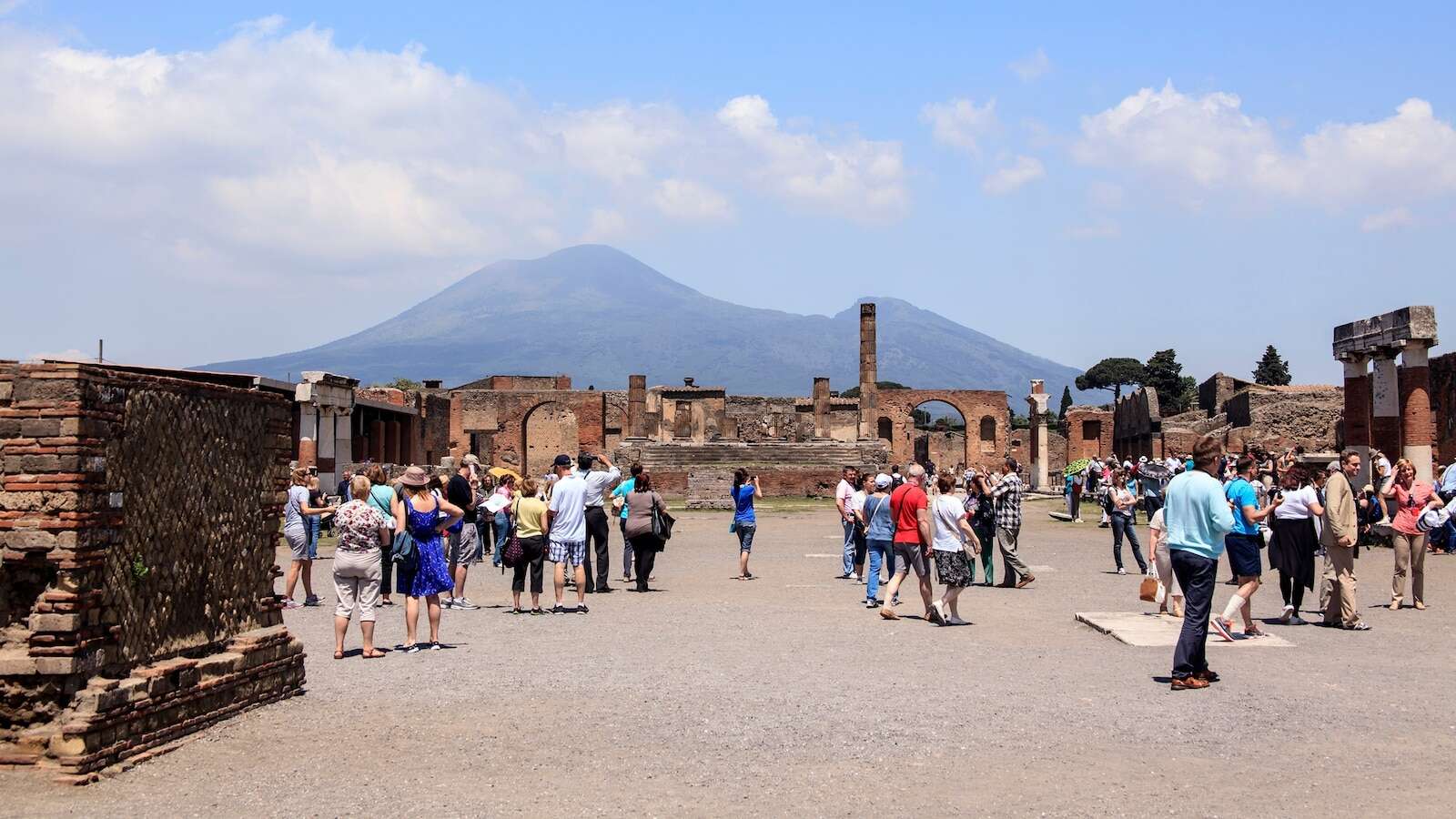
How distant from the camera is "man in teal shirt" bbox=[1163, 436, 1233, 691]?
885cm

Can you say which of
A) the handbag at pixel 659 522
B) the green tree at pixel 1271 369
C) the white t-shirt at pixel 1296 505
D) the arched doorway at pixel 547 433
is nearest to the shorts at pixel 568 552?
the handbag at pixel 659 522

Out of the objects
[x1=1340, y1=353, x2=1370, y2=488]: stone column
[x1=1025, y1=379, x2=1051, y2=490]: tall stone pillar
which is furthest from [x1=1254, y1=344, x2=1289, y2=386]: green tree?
[x1=1340, y1=353, x2=1370, y2=488]: stone column

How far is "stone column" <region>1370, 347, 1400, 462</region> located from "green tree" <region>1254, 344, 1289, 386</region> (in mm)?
66776

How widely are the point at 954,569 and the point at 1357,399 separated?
18.0 m

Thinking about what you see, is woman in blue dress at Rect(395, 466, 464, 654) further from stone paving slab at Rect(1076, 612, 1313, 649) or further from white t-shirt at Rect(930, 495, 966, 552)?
stone paving slab at Rect(1076, 612, 1313, 649)

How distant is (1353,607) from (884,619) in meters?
4.26

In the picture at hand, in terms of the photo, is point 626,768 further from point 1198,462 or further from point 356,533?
point 1198,462

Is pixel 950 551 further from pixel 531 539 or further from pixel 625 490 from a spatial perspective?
pixel 625 490

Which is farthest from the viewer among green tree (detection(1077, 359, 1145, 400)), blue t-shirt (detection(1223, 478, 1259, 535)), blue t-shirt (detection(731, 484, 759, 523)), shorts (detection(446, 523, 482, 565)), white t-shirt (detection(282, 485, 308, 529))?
green tree (detection(1077, 359, 1145, 400))

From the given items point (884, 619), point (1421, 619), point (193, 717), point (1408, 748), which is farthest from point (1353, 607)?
point (193, 717)

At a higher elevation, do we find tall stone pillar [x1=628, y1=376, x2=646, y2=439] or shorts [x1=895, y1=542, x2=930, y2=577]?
tall stone pillar [x1=628, y1=376, x2=646, y2=439]

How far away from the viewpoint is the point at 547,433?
65250mm

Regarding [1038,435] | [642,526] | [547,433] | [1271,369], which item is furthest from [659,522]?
[1271,369]

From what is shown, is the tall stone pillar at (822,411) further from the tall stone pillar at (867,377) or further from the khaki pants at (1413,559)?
the khaki pants at (1413,559)
